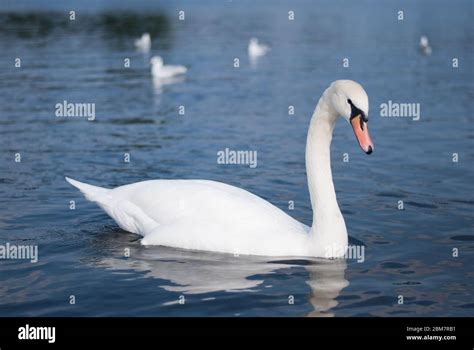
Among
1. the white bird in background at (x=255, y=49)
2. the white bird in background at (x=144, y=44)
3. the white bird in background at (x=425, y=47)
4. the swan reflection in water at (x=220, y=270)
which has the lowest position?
the swan reflection in water at (x=220, y=270)

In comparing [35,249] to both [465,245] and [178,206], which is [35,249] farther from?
[465,245]

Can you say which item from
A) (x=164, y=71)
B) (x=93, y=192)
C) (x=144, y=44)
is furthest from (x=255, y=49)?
(x=93, y=192)

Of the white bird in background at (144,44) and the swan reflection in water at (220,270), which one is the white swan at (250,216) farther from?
the white bird in background at (144,44)

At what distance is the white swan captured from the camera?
9508 millimetres

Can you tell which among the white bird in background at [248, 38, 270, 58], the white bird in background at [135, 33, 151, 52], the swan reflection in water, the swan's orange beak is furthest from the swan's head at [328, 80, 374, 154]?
the white bird in background at [135, 33, 151, 52]

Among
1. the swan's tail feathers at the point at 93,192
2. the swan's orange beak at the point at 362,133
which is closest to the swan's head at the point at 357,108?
the swan's orange beak at the point at 362,133

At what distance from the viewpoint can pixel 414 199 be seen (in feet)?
41.3

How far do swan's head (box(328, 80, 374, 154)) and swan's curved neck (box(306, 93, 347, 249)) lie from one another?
60cm

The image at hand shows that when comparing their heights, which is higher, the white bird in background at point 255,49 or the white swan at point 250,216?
the white bird in background at point 255,49

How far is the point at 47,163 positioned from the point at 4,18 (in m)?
41.9

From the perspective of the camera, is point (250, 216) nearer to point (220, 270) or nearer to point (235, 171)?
point (220, 270)

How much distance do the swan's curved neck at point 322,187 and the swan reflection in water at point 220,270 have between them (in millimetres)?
327

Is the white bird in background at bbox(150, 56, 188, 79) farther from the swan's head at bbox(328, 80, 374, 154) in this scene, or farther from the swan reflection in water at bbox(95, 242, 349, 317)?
the swan's head at bbox(328, 80, 374, 154)

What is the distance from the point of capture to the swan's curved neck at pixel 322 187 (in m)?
9.48
